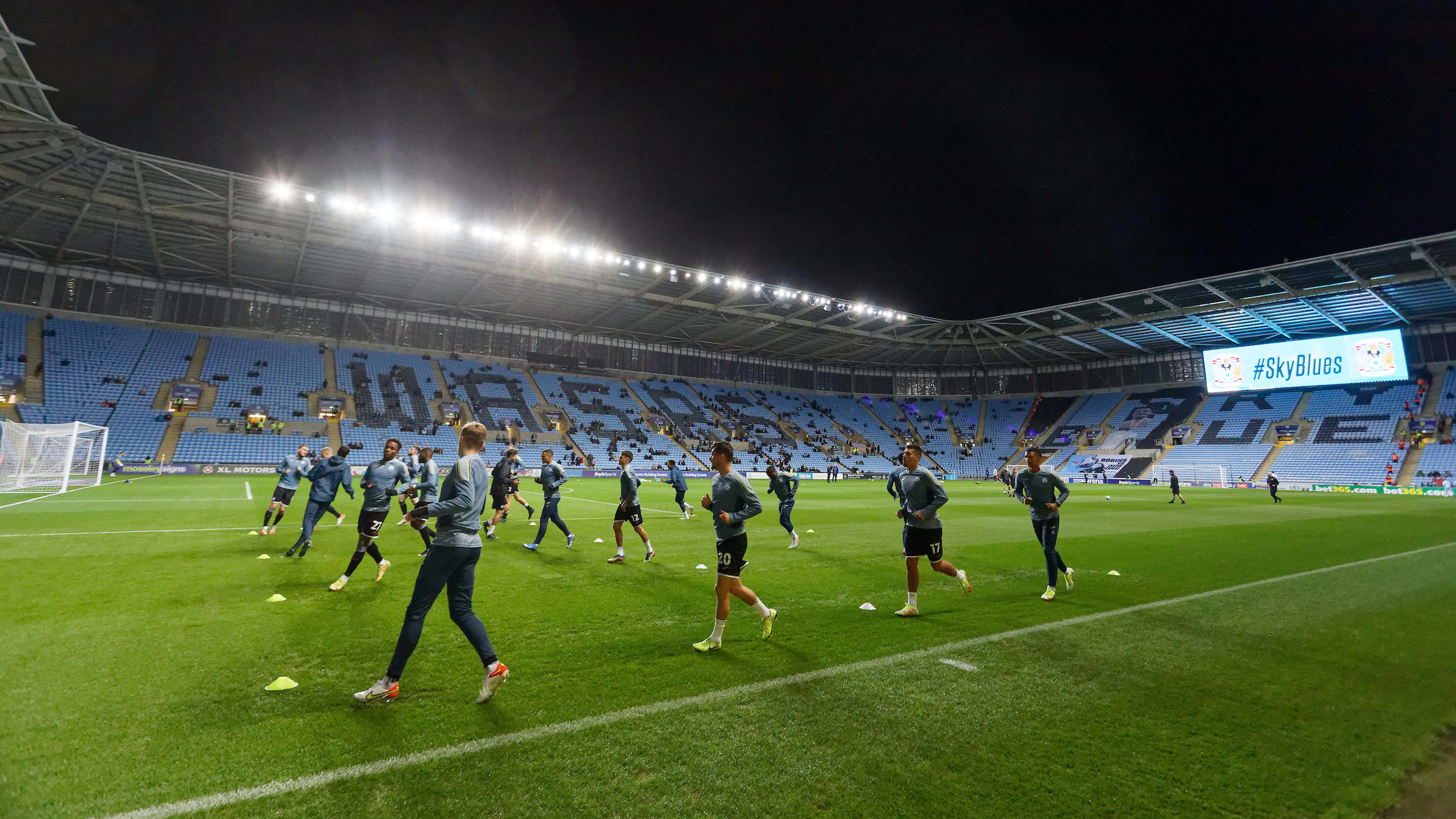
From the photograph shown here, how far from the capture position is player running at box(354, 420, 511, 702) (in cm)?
441

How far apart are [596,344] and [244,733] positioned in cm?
5834

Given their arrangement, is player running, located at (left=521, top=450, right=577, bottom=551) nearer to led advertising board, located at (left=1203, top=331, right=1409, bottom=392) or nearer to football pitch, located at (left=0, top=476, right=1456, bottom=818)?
football pitch, located at (left=0, top=476, right=1456, bottom=818)

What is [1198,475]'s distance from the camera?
4850 cm

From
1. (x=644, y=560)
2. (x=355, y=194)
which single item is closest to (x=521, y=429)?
(x=355, y=194)

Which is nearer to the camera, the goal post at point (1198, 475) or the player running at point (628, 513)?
the player running at point (628, 513)

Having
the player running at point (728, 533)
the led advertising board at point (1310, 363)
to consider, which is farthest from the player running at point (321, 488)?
the led advertising board at point (1310, 363)

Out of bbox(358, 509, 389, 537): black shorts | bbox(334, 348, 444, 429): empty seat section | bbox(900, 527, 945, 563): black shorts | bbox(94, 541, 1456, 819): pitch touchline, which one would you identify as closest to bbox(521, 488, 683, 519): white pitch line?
bbox(358, 509, 389, 537): black shorts

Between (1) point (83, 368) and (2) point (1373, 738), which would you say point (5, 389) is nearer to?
(1) point (83, 368)

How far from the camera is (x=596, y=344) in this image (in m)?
60.5

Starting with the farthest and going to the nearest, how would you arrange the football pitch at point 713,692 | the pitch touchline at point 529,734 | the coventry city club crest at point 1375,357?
the coventry city club crest at point 1375,357 → the football pitch at point 713,692 → the pitch touchline at point 529,734

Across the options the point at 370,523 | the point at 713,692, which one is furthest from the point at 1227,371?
the point at 370,523

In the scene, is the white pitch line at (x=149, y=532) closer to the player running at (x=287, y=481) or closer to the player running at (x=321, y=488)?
the player running at (x=287, y=481)

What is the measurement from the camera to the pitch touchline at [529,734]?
3043mm

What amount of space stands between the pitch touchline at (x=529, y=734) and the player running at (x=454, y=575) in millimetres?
762
